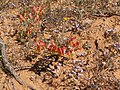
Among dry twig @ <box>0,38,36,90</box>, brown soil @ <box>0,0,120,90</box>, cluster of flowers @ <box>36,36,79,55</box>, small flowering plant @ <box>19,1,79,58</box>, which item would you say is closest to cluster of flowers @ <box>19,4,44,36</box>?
small flowering plant @ <box>19,1,79,58</box>

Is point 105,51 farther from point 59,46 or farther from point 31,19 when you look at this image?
point 31,19

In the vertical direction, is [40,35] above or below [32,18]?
below

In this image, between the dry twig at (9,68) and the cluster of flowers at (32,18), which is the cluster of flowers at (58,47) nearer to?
the cluster of flowers at (32,18)

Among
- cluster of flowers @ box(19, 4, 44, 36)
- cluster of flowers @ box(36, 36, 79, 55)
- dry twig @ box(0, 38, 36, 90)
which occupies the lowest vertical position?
dry twig @ box(0, 38, 36, 90)

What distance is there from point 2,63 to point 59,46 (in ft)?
3.91

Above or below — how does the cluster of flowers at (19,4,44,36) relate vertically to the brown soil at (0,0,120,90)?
above

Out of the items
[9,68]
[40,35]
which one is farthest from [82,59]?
[9,68]

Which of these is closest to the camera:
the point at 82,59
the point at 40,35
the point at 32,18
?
the point at 82,59

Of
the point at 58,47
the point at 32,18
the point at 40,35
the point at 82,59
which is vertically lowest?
the point at 82,59

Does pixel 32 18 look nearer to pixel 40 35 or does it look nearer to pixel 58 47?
pixel 40 35

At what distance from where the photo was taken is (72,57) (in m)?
6.02

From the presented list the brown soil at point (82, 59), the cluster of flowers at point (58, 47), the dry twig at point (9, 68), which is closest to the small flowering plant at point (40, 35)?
the cluster of flowers at point (58, 47)

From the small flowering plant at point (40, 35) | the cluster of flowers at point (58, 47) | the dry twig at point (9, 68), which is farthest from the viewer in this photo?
the small flowering plant at point (40, 35)

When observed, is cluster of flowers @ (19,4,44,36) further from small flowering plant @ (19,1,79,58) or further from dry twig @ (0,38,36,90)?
dry twig @ (0,38,36,90)
